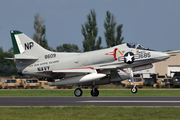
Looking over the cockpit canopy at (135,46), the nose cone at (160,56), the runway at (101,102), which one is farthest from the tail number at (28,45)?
the nose cone at (160,56)

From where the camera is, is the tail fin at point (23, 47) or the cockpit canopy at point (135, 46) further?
the tail fin at point (23, 47)

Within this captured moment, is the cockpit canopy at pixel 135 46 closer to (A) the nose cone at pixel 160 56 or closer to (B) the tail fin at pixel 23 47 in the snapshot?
(A) the nose cone at pixel 160 56

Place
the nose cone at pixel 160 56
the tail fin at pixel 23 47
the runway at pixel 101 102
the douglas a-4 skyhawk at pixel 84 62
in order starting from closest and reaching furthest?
the runway at pixel 101 102
the nose cone at pixel 160 56
the douglas a-4 skyhawk at pixel 84 62
the tail fin at pixel 23 47

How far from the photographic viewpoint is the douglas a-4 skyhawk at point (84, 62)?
22.1 meters

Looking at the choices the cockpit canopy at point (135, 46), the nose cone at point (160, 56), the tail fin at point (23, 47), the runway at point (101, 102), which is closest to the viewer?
the runway at point (101, 102)

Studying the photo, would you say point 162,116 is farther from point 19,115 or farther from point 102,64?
point 102,64

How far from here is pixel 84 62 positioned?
23531mm

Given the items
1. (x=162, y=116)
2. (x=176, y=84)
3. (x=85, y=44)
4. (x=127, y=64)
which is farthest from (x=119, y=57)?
(x=85, y=44)

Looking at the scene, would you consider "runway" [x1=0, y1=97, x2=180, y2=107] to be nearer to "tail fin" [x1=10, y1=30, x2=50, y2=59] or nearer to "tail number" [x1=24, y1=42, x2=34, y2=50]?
"tail fin" [x1=10, y1=30, x2=50, y2=59]

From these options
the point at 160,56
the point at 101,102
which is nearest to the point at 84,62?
the point at 160,56

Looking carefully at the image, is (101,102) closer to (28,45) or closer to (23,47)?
(28,45)

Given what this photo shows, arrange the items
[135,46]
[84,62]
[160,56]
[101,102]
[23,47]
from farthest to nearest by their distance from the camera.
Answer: [23,47] < [84,62] < [135,46] < [160,56] < [101,102]

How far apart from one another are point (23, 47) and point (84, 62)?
589cm

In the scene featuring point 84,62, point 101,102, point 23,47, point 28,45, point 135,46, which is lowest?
point 101,102
